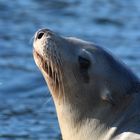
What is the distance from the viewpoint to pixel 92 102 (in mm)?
9539

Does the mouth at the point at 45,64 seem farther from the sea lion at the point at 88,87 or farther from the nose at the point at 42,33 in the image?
the nose at the point at 42,33

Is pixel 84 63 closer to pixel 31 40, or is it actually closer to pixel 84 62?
pixel 84 62

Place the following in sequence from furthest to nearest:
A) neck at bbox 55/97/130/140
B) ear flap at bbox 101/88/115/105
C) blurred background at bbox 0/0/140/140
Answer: blurred background at bbox 0/0/140/140, neck at bbox 55/97/130/140, ear flap at bbox 101/88/115/105

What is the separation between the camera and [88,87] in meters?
9.55

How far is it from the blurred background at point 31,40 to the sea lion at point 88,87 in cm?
197

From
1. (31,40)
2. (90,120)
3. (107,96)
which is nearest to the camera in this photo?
(107,96)

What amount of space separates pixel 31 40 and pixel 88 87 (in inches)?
200

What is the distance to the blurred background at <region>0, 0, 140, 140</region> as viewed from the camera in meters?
12.6

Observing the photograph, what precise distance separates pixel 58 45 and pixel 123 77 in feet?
2.42

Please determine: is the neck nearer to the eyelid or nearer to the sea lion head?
the sea lion head

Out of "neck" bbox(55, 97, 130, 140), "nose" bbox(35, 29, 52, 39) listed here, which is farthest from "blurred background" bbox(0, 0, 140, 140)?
"nose" bbox(35, 29, 52, 39)

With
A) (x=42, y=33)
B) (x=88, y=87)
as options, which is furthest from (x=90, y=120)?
(x=42, y=33)

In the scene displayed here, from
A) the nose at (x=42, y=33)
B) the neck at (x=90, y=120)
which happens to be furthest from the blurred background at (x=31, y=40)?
the nose at (x=42, y=33)

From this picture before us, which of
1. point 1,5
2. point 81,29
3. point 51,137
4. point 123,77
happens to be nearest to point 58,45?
point 123,77
